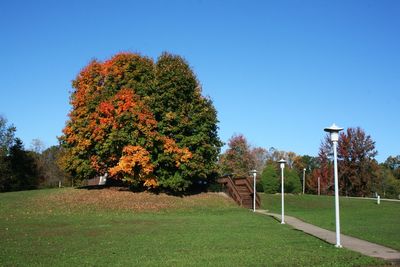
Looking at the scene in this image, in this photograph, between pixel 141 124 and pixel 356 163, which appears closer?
pixel 141 124

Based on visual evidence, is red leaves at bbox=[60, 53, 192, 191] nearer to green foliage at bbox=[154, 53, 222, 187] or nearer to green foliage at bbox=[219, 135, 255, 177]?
green foliage at bbox=[154, 53, 222, 187]

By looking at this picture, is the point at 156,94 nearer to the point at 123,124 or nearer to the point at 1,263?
the point at 123,124

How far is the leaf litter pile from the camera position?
31.5 metres

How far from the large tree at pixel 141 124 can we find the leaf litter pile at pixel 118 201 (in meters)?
1.21

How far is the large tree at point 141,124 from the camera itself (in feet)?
109

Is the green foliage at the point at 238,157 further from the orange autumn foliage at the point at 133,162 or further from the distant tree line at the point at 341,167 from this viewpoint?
the orange autumn foliage at the point at 133,162

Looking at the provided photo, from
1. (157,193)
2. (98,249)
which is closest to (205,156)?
(157,193)

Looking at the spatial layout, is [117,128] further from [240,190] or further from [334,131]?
[334,131]

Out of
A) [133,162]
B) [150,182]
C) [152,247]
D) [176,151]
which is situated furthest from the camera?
[150,182]

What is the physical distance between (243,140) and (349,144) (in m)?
24.8

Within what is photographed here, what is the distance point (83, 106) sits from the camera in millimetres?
36000

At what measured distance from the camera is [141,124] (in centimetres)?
3312

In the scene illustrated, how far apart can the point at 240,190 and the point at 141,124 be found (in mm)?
14204

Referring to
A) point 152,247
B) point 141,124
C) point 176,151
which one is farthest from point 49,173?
point 152,247
